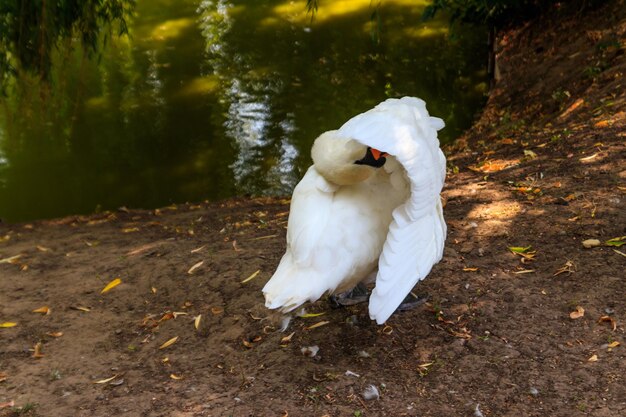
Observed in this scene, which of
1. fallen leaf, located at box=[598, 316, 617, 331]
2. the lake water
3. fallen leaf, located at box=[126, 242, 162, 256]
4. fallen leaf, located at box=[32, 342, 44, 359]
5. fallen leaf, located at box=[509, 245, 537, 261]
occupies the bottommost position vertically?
the lake water

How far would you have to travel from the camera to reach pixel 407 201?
281cm

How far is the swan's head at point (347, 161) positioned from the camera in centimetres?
292

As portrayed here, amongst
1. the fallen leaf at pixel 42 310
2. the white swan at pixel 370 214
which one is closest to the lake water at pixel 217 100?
the fallen leaf at pixel 42 310

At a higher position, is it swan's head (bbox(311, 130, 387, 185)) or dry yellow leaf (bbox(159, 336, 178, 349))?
swan's head (bbox(311, 130, 387, 185))

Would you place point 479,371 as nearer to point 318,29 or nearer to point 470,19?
point 470,19

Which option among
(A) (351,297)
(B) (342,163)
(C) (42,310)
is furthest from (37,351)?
(B) (342,163)

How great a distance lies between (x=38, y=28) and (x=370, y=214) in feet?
9.68

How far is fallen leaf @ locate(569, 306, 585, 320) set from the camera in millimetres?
3264

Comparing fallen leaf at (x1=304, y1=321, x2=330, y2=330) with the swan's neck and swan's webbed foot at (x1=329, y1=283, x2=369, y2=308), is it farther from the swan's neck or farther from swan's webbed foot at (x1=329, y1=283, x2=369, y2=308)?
the swan's neck

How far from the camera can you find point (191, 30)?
1091 centimetres

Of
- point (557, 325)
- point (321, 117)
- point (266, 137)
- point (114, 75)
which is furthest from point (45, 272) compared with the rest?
point (114, 75)

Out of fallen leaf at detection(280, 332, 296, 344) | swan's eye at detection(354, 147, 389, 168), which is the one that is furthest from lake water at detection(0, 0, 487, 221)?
swan's eye at detection(354, 147, 389, 168)

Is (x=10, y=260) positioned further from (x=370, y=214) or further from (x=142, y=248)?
(x=370, y=214)

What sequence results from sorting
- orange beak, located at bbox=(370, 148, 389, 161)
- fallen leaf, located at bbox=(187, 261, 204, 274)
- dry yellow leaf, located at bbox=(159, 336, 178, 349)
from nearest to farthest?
orange beak, located at bbox=(370, 148, 389, 161), dry yellow leaf, located at bbox=(159, 336, 178, 349), fallen leaf, located at bbox=(187, 261, 204, 274)
